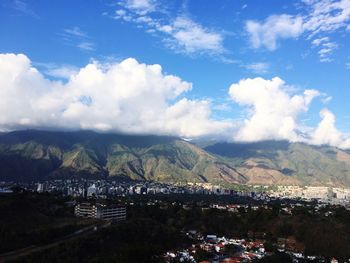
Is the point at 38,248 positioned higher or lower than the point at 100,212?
lower

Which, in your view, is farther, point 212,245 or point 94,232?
point 212,245

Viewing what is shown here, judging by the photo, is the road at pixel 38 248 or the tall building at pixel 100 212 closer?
the road at pixel 38 248

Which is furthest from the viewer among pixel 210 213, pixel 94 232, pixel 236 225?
A: pixel 210 213

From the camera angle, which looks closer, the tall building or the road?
the road

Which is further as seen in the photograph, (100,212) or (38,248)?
(100,212)

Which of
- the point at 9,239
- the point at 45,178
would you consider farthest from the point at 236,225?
the point at 45,178

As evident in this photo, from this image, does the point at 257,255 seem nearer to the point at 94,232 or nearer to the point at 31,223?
the point at 94,232

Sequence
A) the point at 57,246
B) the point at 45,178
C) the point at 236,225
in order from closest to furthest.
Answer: the point at 57,246 < the point at 236,225 < the point at 45,178
